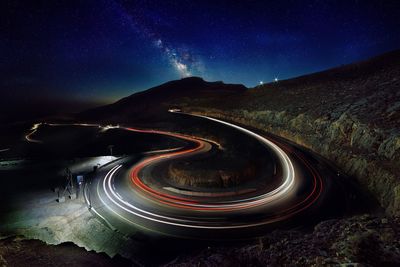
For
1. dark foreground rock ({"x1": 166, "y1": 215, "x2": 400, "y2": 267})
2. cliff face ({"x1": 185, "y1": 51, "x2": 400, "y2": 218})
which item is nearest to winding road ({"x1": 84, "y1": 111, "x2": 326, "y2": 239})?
cliff face ({"x1": 185, "y1": 51, "x2": 400, "y2": 218})

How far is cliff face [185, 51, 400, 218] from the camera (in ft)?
52.2

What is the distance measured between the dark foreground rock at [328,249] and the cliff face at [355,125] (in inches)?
245

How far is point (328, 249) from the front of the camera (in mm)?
7586

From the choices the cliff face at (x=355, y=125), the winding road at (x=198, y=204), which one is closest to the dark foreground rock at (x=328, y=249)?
the winding road at (x=198, y=204)

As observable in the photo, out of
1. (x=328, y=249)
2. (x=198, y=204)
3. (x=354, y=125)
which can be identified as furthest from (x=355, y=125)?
(x=328, y=249)

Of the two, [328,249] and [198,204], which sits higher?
[328,249]

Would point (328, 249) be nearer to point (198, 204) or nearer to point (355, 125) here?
point (198, 204)

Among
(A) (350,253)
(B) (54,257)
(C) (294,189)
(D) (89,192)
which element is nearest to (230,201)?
(C) (294,189)

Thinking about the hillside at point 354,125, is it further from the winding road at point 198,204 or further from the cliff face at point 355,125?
the winding road at point 198,204

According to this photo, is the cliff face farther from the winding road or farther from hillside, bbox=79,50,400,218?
the winding road

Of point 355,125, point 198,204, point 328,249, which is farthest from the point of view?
point 355,125

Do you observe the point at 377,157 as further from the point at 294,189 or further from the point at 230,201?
the point at 230,201

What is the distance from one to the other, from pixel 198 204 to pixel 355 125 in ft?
61.5

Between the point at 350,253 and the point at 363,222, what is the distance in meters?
2.62
